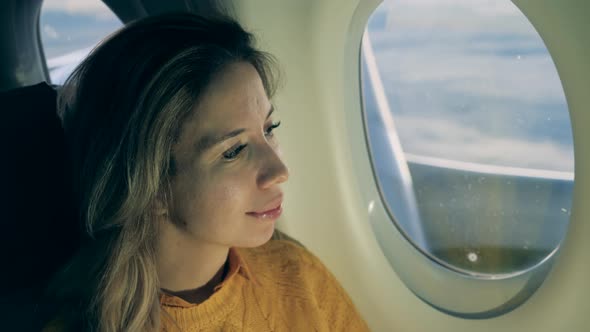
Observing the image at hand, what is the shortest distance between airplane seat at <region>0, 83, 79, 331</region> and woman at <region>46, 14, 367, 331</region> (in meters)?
0.05

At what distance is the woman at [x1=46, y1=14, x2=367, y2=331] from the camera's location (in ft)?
3.74

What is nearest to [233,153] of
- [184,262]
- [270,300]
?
[184,262]

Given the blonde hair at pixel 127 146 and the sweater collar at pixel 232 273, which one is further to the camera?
the sweater collar at pixel 232 273

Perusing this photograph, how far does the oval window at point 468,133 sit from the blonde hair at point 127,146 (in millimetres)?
504

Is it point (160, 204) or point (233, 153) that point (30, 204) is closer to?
point (160, 204)

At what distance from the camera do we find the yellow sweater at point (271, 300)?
49.4 inches

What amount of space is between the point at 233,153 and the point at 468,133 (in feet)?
2.10

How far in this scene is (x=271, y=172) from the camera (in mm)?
1167

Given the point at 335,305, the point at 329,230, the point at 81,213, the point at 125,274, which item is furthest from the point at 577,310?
the point at 81,213

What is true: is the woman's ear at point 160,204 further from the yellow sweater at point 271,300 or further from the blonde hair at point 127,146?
the yellow sweater at point 271,300

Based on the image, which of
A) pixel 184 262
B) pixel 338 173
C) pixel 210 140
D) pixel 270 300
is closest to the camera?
pixel 210 140

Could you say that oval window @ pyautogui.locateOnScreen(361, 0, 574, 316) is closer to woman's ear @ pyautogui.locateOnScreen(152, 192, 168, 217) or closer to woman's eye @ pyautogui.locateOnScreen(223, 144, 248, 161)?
woman's eye @ pyautogui.locateOnScreen(223, 144, 248, 161)

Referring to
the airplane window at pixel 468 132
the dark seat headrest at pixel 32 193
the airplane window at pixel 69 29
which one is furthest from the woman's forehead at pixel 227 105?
the airplane window at pixel 69 29

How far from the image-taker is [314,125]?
170 centimetres
